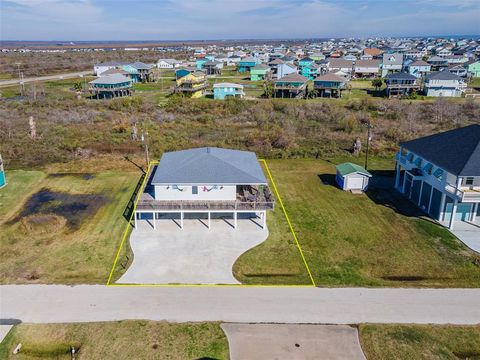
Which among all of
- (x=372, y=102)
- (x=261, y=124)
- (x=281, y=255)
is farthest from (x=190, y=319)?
(x=372, y=102)

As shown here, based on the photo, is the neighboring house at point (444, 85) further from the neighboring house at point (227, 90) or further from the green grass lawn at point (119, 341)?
the green grass lawn at point (119, 341)

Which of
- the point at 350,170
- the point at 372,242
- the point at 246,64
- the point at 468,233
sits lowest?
the point at 372,242

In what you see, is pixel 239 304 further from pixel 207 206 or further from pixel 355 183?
pixel 355 183

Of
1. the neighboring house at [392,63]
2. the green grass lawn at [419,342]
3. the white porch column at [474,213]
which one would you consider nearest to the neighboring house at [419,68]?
the neighboring house at [392,63]

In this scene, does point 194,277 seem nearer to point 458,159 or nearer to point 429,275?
point 429,275

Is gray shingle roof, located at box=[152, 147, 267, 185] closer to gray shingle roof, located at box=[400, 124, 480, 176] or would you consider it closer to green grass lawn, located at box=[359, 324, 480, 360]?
green grass lawn, located at box=[359, 324, 480, 360]

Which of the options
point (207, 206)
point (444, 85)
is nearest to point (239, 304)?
point (207, 206)
